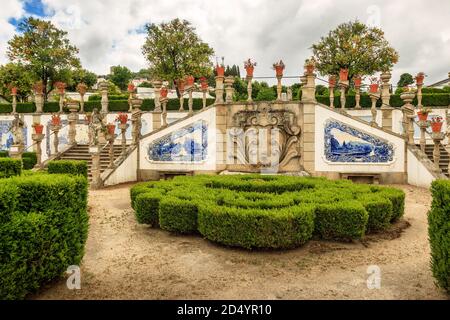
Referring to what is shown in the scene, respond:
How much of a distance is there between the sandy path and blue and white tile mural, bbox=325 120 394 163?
5.86 m

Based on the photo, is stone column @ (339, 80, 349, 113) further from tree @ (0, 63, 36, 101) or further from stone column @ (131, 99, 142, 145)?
tree @ (0, 63, 36, 101)

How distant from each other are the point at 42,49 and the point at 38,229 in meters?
24.7

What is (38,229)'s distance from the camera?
3.79 meters

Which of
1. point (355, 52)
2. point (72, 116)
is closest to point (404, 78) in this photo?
point (355, 52)

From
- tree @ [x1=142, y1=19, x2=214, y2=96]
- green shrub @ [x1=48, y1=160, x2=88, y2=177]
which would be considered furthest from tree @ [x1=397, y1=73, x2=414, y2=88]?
green shrub @ [x1=48, y1=160, x2=88, y2=177]

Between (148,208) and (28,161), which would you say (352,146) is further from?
(28,161)

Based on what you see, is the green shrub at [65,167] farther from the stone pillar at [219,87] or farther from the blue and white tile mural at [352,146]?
the blue and white tile mural at [352,146]

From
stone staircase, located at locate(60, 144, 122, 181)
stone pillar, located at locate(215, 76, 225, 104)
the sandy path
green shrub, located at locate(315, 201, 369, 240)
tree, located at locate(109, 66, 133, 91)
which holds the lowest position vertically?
the sandy path

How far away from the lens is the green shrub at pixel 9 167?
16.6 feet

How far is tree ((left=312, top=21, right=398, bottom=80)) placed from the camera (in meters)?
25.5

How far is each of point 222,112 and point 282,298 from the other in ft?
32.6

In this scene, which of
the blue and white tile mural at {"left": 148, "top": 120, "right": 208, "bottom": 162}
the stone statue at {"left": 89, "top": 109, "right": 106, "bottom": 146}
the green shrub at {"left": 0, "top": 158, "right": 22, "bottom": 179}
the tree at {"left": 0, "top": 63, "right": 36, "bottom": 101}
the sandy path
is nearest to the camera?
the sandy path

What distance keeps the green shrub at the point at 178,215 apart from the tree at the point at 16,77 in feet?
74.6

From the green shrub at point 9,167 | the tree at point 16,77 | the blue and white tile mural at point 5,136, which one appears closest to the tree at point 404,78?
the tree at point 16,77
